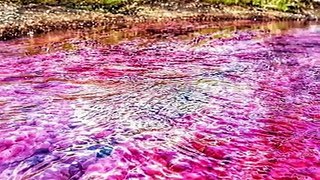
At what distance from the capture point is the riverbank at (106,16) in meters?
26.5

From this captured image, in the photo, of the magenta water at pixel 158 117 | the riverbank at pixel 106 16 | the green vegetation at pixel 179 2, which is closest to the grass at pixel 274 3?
the green vegetation at pixel 179 2

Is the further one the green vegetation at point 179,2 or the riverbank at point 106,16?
the green vegetation at point 179,2

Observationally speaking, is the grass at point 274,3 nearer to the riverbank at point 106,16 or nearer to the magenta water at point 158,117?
the riverbank at point 106,16

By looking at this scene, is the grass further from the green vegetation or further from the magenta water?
the magenta water

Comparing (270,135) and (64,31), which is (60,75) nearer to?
(270,135)

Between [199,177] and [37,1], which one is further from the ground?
[37,1]

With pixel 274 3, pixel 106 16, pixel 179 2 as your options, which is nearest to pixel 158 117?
pixel 106 16

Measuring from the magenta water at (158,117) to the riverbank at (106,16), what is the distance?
30.9 ft

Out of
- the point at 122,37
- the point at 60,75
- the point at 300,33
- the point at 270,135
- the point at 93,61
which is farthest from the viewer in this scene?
the point at 300,33

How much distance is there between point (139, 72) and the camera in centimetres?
1457

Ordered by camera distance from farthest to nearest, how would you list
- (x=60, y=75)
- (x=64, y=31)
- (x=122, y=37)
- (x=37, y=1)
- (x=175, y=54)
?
(x=37, y=1) < (x=64, y=31) < (x=122, y=37) < (x=175, y=54) < (x=60, y=75)

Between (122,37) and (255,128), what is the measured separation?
16.1 meters

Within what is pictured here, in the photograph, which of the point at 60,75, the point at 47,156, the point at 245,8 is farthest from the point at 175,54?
the point at 245,8

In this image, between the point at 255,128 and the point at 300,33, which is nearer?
the point at 255,128
